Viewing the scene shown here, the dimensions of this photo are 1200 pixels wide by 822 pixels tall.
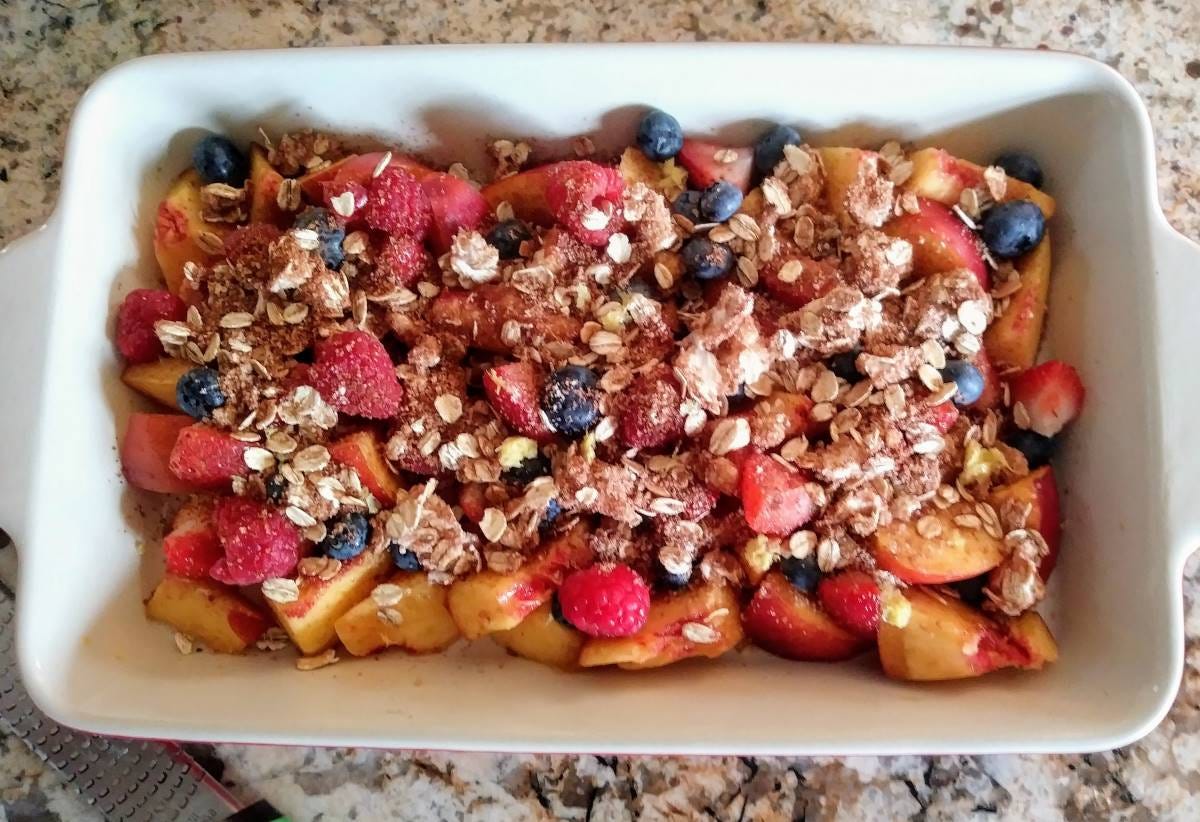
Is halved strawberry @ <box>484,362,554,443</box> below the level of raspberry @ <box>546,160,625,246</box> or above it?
below

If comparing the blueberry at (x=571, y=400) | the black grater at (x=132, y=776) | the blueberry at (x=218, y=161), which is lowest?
the black grater at (x=132, y=776)

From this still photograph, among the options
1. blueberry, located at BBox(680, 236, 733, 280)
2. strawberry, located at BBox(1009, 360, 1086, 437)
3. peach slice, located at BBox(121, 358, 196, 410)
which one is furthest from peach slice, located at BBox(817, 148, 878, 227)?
peach slice, located at BBox(121, 358, 196, 410)

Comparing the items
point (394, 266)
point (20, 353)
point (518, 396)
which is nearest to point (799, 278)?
point (518, 396)

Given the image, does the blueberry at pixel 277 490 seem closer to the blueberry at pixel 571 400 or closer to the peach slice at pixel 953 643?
A: the blueberry at pixel 571 400

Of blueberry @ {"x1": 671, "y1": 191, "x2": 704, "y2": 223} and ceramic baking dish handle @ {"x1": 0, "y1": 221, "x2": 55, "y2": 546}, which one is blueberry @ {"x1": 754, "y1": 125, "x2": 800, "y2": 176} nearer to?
blueberry @ {"x1": 671, "y1": 191, "x2": 704, "y2": 223}

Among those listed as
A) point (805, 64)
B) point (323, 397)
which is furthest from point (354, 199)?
point (805, 64)

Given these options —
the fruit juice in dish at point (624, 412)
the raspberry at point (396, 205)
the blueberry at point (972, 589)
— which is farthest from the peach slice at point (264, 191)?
the blueberry at point (972, 589)
